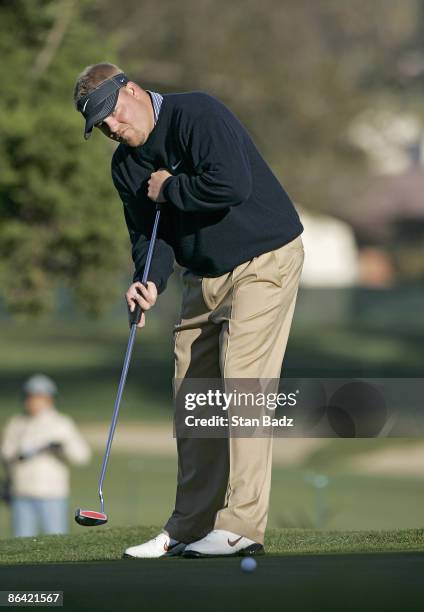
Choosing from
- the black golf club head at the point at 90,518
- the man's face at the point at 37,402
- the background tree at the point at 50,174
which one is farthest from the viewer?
the background tree at the point at 50,174

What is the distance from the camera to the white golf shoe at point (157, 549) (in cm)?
557

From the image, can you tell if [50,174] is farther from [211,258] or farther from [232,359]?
[232,359]

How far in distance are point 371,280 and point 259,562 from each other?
185 feet

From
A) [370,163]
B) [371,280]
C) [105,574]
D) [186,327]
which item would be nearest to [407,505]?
[186,327]

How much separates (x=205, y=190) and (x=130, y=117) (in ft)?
1.40

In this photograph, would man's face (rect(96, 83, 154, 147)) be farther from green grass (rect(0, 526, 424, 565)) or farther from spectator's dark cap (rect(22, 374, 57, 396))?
spectator's dark cap (rect(22, 374, 57, 396))

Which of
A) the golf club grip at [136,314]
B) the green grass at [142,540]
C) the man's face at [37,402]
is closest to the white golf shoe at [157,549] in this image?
the green grass at [142,540]

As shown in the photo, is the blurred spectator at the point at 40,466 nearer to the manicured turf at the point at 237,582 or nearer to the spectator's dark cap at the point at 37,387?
the spectator's dark cap at the point at 37,387

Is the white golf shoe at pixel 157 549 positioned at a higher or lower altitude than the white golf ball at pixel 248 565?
lower

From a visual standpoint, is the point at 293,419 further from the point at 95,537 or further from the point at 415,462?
the point at 415,462

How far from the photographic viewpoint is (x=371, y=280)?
2388 inches

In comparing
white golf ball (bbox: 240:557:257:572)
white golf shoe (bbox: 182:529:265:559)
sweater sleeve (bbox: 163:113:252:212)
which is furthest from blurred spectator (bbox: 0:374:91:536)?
white golf ball (bbox: 240:557:257:572)

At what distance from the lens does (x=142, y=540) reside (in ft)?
21.5

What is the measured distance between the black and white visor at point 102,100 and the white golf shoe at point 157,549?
1.63m
